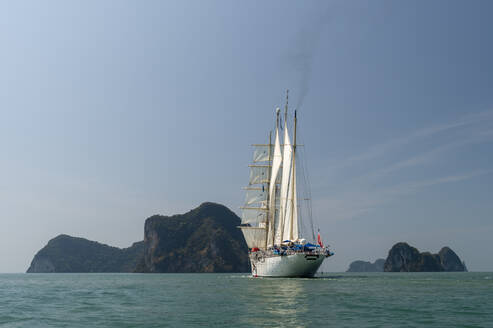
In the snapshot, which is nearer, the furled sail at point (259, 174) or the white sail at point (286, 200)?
the white sail at point (286, 200)

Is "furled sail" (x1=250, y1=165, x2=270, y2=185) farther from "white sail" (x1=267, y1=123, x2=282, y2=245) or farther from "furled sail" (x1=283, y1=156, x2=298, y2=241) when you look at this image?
"furled sail" (x1=283, y1=156, x2=298, y2=241)

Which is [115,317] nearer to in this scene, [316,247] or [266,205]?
[316,247]

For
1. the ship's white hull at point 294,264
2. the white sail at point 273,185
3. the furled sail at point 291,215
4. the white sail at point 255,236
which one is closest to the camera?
the ship's white hull at point 294,264

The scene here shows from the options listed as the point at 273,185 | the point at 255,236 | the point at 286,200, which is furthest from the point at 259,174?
the point at 286,200

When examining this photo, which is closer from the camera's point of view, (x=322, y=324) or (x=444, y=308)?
(x=322, y=324)

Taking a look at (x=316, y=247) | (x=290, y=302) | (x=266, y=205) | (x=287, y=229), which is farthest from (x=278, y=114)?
(x=290, y=302)

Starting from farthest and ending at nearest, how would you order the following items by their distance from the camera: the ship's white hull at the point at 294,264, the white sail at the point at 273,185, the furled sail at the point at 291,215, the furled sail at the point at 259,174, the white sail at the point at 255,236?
the furled sail at the point at 259,174, the white sail at the point at 255,236, the white sail at the point at 273,185, the furled sail at the point at 291,215, the ship's white hull at the point at 294,264

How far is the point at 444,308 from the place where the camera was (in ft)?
124

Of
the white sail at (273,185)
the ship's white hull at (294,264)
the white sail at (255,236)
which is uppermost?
the white sail at (273,185)

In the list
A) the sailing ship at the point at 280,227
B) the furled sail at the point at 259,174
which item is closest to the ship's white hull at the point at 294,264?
the sailing ship at the point at 280,227

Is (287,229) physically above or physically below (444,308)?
above

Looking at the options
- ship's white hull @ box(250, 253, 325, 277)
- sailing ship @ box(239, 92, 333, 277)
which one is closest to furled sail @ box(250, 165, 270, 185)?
sailing ship @ box(239, 92, 333, 277)

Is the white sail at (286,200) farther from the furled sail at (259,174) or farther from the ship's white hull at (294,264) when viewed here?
the furled sail at (259,174)

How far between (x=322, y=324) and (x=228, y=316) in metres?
7.35
